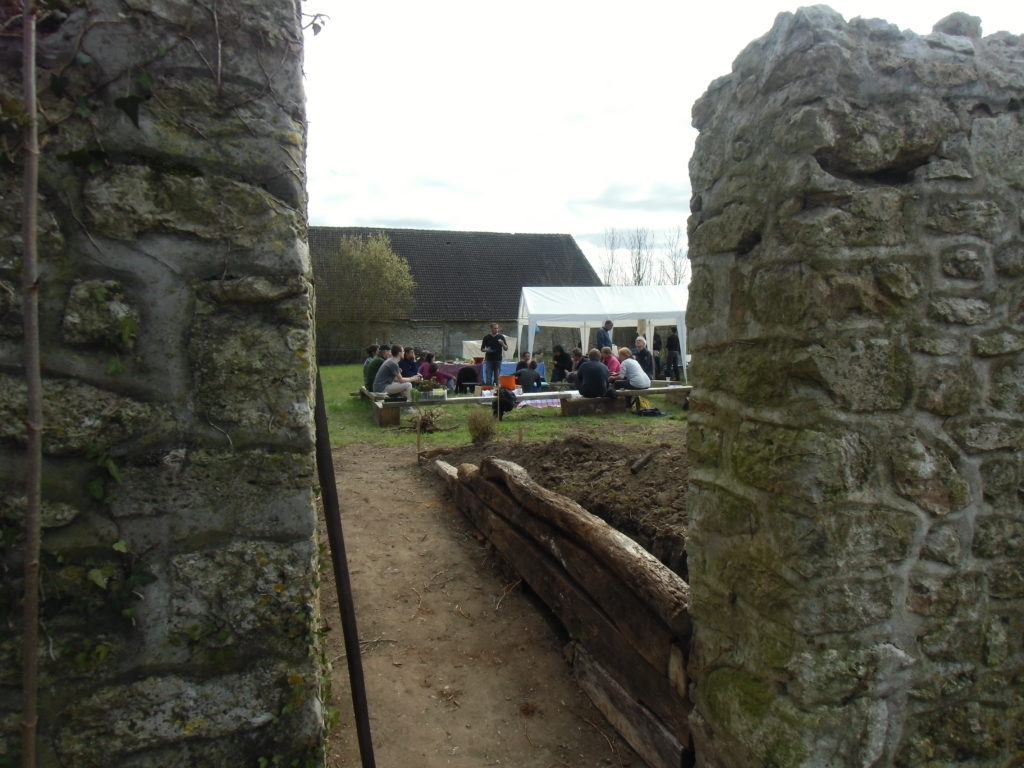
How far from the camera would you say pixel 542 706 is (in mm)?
3686

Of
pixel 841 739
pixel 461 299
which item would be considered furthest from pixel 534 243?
pixel 841 739

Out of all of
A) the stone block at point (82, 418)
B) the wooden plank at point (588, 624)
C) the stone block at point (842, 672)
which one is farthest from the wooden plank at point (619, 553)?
the stone block at point (82, 418)

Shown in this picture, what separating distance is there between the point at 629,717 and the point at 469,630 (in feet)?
4.67

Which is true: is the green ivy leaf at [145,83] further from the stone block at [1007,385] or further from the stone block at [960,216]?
the stone block at [1007,385]

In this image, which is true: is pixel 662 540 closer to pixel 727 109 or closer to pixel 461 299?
pixel 727 109

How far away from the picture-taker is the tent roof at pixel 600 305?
56.9 ft

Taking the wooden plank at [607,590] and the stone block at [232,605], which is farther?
the wooden plank at [607,590]

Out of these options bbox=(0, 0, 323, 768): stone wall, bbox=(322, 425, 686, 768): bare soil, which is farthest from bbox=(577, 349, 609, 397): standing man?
bbox=(0, 0, 323, 768): stone wall

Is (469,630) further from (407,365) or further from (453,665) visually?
(407,365)

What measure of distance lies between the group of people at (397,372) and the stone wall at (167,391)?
1085cm

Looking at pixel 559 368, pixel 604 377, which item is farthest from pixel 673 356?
pixel 604 377

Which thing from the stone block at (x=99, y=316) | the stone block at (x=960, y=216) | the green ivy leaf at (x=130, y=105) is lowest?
the stone block at (x=99, y=316)

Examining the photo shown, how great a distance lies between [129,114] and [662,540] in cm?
367

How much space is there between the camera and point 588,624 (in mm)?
3805
